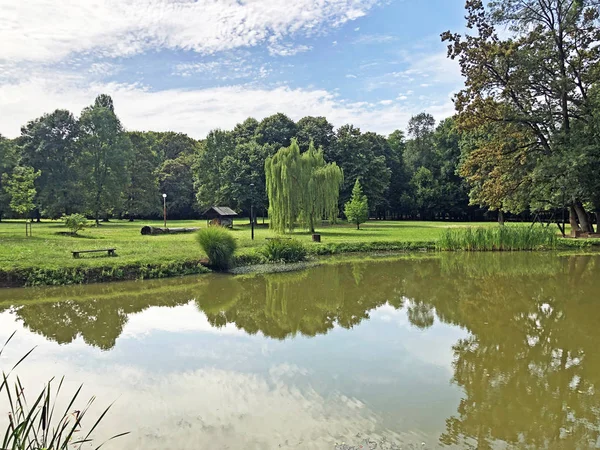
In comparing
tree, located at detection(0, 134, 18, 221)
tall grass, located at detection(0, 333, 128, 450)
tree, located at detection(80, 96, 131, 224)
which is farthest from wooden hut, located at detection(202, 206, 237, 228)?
tall grass, located at detection(0, 333, 128, 450)

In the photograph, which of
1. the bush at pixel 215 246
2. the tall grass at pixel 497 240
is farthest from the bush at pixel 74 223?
the tall grass at pixel 497 240

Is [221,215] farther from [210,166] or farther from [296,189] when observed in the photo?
[210,166]

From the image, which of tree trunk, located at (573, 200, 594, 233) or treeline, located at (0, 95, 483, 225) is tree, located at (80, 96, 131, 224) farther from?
tree trunk, located at (573, 200, 594, 233)

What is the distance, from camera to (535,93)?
2558 centimetres

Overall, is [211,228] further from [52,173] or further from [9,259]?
[52,173]

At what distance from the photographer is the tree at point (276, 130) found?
1767 inches

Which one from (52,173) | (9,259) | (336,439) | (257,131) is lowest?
(336,439)

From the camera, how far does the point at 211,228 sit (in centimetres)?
1658

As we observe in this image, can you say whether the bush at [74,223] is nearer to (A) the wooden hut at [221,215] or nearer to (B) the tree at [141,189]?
(A) the wooden hut at [221,215]

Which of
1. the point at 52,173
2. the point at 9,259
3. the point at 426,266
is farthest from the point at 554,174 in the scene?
the point at 52,173

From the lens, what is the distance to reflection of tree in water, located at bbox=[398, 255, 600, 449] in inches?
184

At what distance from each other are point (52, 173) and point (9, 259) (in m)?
28.3

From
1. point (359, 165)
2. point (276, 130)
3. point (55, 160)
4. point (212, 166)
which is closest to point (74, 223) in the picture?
point (55, 160)

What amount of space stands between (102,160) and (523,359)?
136 ft
